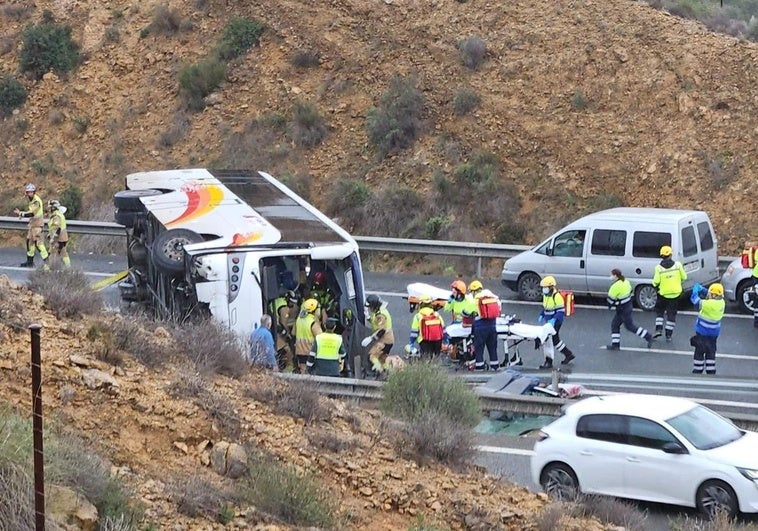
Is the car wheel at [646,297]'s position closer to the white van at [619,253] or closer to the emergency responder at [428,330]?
the white van at [619,253]

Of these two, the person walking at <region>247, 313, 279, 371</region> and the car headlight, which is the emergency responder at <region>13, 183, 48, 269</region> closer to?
the person walking at <region>247, 313, 279, 371</region>

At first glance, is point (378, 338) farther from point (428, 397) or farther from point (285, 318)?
point (428, 397)

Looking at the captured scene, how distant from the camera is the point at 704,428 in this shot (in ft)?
42.6

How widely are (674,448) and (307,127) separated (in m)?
18.1

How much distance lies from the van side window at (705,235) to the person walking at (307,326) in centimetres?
817

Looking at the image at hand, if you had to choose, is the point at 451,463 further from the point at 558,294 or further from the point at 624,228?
the point at 624,228

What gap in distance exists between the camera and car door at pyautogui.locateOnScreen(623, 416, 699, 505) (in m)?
12.5

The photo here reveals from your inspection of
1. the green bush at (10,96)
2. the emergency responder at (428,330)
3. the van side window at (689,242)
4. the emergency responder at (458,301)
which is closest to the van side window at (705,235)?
the van side window at (689,242)

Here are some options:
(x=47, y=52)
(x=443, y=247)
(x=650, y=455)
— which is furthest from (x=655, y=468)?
(x=47, y=52)

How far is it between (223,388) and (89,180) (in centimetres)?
1966

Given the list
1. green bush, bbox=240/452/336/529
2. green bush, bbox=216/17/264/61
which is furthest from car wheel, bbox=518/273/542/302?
green bush, bbox=240/452/336/529

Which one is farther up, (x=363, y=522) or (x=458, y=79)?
(x=458, y=79)

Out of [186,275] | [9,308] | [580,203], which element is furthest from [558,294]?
[9,308]

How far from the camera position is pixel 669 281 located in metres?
19.5
